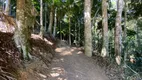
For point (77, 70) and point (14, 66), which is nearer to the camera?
point (14, 66)

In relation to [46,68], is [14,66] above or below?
above

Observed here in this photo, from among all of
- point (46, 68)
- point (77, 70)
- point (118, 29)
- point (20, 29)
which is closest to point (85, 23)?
point (118, 29)

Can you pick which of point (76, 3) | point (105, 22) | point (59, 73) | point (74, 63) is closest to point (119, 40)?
point (105, 22)

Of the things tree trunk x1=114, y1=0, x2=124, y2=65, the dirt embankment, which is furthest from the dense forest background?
the dirt embankment

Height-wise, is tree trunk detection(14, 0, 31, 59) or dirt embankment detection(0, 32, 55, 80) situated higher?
tree trunk detection(14, 0, 31, 59)

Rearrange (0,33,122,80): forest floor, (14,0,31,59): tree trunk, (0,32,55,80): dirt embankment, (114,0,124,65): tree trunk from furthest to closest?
(114,0,124,65): tree trunk → (14,0,31,59): tree trunk → (0,33,122,80): forest floor → (0,32,55,80): dirt embankment

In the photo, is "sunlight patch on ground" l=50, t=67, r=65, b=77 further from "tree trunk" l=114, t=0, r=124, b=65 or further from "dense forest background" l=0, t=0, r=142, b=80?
"tree trunk" l=114, t=0, r=124, b=65

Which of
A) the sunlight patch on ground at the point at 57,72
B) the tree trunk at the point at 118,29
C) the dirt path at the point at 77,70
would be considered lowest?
the dirt path at the point at 77,70

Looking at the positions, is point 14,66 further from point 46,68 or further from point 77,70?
point 77,70

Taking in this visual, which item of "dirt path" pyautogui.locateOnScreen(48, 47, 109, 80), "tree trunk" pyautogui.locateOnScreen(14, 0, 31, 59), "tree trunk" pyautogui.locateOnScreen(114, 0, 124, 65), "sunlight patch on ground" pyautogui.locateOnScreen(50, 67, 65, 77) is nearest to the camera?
"tree trunk" pyautogui.locateOnScreen(14, 0, 31, 59)

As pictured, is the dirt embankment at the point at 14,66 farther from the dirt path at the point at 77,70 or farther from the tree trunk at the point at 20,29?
the dirt path at the point at 77,70

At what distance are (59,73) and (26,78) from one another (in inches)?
90.9

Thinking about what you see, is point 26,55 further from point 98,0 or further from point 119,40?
point 98,0

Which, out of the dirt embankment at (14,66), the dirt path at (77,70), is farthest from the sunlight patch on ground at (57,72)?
the dirt embankment at (14,66)
